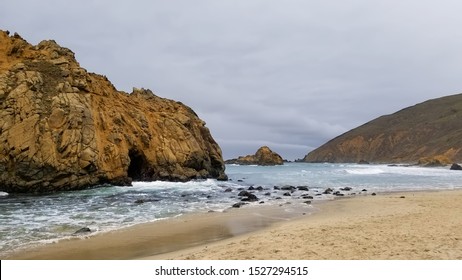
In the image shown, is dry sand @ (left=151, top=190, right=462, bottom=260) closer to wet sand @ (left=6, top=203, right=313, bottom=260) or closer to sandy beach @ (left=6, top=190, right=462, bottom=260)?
sandy beach @ (left=6, top=190, right=462, bottom=260)

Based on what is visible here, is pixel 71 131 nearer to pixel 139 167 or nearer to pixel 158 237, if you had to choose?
pixel 139 167

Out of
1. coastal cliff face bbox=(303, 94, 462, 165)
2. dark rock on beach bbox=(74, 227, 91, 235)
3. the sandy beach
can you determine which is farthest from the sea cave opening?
coastal cliff face bbox=(303, 94, 462, 165)

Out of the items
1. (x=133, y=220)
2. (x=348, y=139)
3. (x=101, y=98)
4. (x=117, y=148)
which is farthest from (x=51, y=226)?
(x=348, y=139)

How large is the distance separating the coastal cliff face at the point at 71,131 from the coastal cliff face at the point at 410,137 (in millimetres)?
86558

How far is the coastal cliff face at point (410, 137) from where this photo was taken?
128250 mm

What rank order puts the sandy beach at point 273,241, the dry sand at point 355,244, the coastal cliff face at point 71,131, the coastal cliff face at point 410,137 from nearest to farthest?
the dry sand at point 355,244
the sandy beach at point 273,241
the coastal cliff face at point 71,131
the coastal cliff face at point 410,137

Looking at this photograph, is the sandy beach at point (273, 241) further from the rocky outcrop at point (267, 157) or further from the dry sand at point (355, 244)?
the rocky outcrop at point (267, 157)

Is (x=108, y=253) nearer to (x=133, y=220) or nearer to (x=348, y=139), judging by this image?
(x=133, y=220)

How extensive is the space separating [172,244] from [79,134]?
74.0 feet

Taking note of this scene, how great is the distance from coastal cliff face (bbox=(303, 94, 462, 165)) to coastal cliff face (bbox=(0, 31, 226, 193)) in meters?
86.6

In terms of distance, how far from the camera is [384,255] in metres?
7.44

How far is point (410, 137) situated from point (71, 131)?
506ft

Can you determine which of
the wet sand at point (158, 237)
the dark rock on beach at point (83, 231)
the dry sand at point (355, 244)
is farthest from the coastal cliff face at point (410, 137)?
the dark rock on beach at point (83, 231)

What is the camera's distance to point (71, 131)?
29.8m
